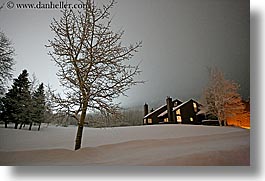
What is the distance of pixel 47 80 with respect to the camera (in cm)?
191

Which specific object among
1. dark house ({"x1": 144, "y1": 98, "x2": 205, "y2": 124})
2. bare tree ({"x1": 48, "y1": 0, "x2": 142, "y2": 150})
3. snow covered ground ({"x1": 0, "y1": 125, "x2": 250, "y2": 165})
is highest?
bare tree ({"x1": 48, "y1": 0, "x2": 142, "y2": 150})

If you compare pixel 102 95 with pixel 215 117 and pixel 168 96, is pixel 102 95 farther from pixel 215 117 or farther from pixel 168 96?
pixel 215 117

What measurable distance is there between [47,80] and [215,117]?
101 centimetres

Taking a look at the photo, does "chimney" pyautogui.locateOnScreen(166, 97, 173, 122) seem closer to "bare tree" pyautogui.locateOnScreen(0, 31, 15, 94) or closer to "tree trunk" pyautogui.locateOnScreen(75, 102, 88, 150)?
"tree trunk" pyautogui.locateOnScreen(75, 102, 88, 150)

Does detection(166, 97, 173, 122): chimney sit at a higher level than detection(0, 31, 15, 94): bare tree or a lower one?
lower

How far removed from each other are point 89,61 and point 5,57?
0.51m

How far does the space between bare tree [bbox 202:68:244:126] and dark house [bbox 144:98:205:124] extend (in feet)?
0.22

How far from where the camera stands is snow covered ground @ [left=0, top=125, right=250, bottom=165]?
73.6 inches

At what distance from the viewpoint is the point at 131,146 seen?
190cm

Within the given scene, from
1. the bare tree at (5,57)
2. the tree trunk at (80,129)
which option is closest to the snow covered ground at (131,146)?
the tree trunk at (80,129)

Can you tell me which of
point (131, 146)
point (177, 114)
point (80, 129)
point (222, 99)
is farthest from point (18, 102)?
point (222, 99)

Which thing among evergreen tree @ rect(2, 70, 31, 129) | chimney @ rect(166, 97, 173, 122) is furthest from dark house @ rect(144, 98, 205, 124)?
evergreen tree @ rect(2, 70, 31, 129)

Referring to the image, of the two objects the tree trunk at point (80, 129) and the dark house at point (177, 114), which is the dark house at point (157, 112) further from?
the tree trunk at point (80, 129)

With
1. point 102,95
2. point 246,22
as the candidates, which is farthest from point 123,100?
point 246,22
